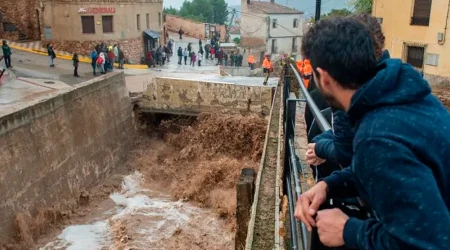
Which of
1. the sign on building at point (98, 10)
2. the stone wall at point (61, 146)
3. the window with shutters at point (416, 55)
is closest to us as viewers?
the stone wall at point (61, 146)

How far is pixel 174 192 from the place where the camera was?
15344mm

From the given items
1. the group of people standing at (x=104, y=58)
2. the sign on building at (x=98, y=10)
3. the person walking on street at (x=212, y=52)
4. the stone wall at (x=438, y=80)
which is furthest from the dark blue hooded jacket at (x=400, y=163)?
the person walking on street at (x=212, y=52)

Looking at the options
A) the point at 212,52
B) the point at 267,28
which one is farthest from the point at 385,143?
the point at 267,28

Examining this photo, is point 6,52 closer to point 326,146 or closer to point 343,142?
point 326,146

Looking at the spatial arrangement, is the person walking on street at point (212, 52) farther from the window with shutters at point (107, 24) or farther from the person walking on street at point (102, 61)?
the person walking on street at point (102, 61)

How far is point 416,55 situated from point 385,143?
21.0m

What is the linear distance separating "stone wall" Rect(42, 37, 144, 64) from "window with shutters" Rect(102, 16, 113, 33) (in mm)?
691

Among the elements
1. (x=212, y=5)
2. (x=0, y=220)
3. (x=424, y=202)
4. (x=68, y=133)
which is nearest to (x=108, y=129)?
(x=68, y=133)

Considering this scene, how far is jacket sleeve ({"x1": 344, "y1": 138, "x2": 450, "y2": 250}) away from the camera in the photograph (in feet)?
3.45

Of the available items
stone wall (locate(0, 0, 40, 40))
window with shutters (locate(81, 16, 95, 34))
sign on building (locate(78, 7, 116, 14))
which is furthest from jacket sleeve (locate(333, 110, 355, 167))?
stone wall (locate(0, 0, 40, 40))

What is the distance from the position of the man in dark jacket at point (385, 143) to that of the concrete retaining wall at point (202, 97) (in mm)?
15837

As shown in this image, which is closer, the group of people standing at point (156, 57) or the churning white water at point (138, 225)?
the churning white water at point (138, 225)

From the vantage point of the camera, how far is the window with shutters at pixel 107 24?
87.9ft

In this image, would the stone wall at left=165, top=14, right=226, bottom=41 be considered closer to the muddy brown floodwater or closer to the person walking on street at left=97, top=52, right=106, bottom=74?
the person walking on street at left=97, top=52, right=106, bottom=74
